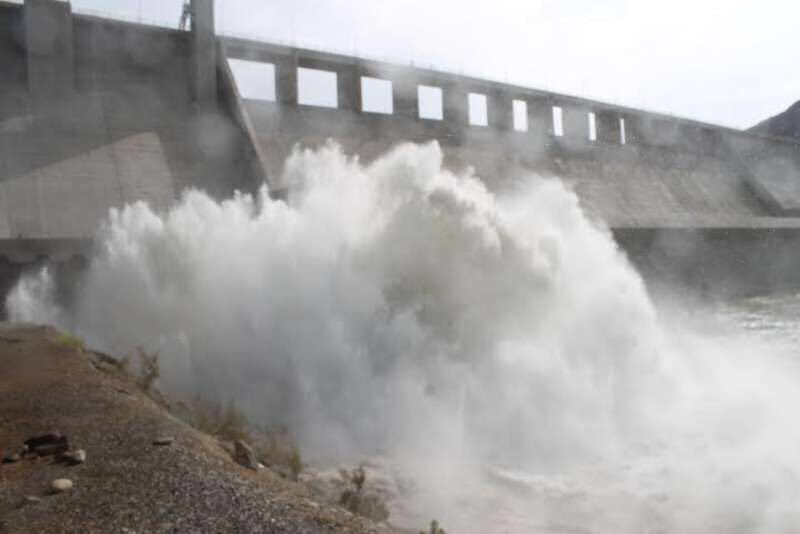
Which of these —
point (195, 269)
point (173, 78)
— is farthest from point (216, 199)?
point (195, 269)

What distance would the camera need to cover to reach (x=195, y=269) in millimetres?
9945

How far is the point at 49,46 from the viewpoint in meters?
15.1

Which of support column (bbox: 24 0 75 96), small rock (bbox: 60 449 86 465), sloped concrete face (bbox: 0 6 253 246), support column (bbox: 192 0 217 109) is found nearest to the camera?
small rock (bbox: 60 449 86 465)

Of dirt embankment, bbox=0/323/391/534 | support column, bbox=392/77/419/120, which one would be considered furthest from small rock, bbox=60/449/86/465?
support column, bbox=392/77/419/120

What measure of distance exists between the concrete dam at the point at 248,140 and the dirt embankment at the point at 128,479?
25.0 feet

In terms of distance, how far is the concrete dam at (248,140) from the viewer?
548 inches

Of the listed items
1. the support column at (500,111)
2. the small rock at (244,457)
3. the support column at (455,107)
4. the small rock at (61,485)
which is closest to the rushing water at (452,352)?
the small rock at (244,457)

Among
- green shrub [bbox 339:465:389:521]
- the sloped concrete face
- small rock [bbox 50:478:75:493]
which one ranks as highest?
the sloped concrete face

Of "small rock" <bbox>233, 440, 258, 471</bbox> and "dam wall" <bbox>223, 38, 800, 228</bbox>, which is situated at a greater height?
"dam wall" <bbox>223, 38, 800, 228</bbox>

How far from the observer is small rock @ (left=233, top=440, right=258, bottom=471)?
4.45 meters

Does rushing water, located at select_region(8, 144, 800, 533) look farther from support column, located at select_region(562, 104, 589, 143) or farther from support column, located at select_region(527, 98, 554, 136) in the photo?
support column, located at select_region(562, 104, 589, 143)

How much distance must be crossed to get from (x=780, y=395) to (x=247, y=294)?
743cm

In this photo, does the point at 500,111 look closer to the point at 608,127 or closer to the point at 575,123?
the point at 575,123

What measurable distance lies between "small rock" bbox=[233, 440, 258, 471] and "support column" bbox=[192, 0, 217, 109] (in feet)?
46.0
